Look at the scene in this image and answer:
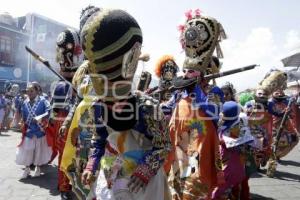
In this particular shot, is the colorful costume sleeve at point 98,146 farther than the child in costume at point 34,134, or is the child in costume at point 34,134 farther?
the child in costume at point 34,134

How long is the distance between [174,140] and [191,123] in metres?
0.26

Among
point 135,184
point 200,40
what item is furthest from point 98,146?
point 200,40

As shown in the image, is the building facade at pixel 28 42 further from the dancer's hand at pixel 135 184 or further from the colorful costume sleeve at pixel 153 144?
the dancer's hand at pixel 135 184

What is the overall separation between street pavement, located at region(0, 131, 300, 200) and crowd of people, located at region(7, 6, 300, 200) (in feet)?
1.01

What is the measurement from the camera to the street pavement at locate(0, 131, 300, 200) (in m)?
6.35

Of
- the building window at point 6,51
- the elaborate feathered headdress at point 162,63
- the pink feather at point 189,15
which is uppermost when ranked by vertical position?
the building window at point 6,51

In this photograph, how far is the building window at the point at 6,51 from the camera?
33.3 m

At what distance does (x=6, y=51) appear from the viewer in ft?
111

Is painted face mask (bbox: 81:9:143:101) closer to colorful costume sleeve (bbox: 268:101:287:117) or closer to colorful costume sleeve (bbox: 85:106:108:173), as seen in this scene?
colorful costume sleeve (bbox: 85:106:108:173)

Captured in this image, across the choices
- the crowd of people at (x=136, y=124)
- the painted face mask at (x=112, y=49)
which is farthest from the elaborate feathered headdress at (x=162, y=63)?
the painted face mask at (x=112, y=49)

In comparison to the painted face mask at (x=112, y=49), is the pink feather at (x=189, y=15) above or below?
above

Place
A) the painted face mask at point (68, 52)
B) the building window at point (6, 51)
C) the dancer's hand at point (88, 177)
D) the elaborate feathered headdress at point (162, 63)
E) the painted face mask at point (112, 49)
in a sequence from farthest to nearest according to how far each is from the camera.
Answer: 1. the building window at point (6, 51)
2. the elaborate feathered headdress at point (162, 63)
3. the painted face mask at point (68, 52)
4. the dancer's hand at point (88, 177)
5. the painted face mask at point (112, 49)

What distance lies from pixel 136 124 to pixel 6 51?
109 feet

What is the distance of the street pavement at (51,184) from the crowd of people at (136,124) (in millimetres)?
309
